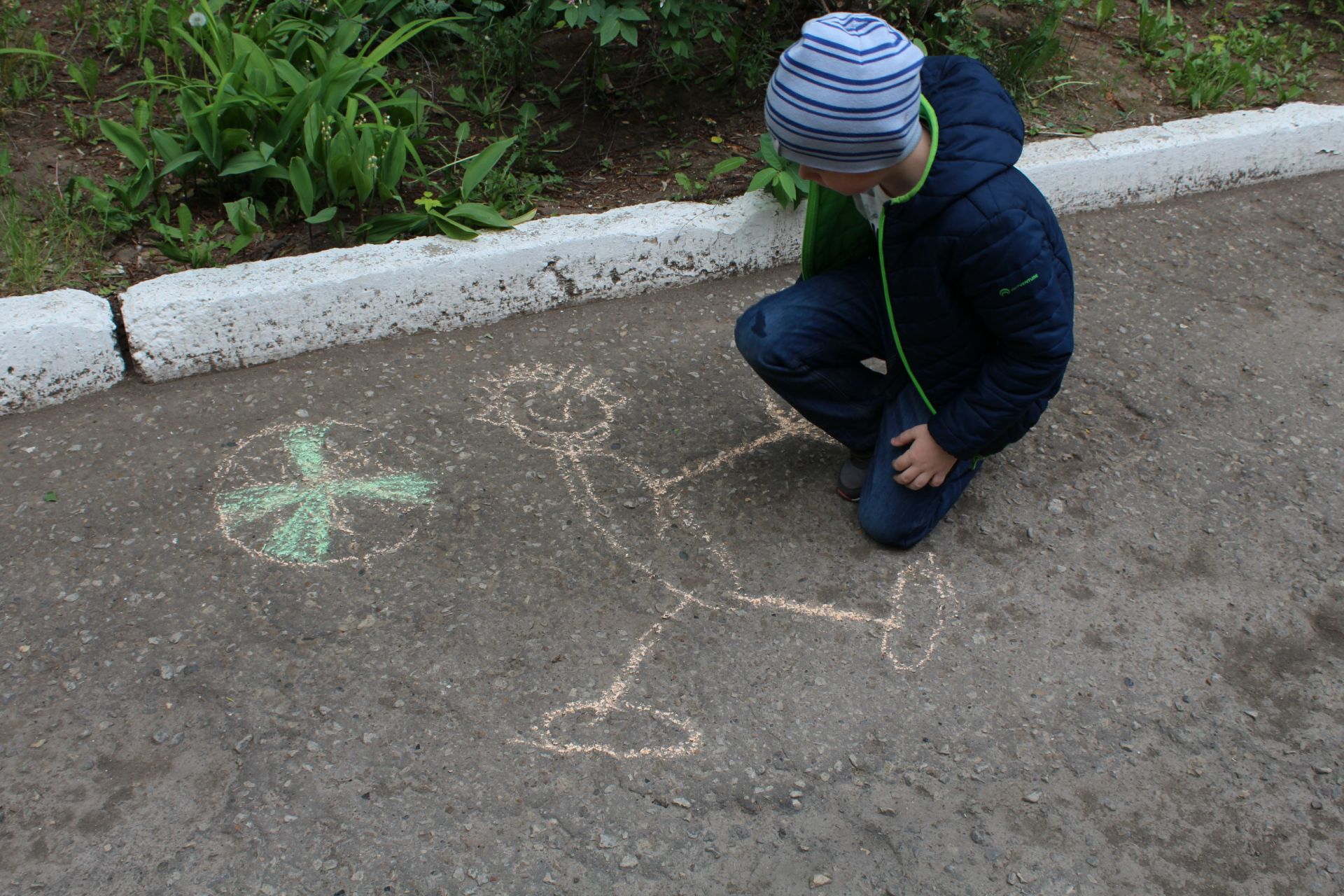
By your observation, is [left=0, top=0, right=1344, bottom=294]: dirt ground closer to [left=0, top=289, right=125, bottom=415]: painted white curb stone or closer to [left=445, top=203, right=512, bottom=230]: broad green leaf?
[left=0, top=289, right=125, bottom=415]: painted white curb stone

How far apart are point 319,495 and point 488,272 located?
0.88m

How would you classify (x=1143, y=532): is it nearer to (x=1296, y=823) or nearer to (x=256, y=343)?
(x=1296, y=823)

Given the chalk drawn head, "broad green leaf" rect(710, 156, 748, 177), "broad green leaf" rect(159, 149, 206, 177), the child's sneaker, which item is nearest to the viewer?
the child's sneaker

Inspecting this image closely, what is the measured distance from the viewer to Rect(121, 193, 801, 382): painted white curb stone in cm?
273

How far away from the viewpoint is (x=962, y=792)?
1.87 meters

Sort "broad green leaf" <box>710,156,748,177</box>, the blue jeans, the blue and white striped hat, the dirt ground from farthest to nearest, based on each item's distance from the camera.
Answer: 1. "broad green leaf" <box>710,156,748,177</box>
2. the dirt ground
3. the blue jeans
4. the blue and white striped hat

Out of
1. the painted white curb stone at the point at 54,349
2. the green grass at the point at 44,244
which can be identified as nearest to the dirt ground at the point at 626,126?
the green grass at the point at 44,244

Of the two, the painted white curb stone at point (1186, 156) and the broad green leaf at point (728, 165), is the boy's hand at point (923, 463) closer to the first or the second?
the broad green leaf at point (728, 165)

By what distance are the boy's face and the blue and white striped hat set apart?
40 millimetres

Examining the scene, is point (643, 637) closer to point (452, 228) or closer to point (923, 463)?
point (923, 463)

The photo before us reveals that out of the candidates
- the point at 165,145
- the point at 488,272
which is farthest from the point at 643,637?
the point at 165,145

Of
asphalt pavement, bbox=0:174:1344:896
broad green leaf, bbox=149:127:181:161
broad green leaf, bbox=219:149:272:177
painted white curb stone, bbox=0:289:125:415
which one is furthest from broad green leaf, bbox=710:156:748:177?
painted white curb stone, bbox=0:289:125:415

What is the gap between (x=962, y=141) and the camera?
194cm

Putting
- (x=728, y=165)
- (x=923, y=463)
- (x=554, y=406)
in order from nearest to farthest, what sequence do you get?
Result: 1. (x=923, y=463)
2. (x=554, y=406)
3. (x=728, y=165)
